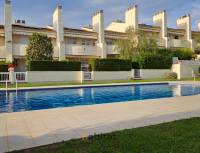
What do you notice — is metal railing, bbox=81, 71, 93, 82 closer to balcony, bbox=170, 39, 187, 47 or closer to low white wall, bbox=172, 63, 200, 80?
low white wall, bbox=172, 63, 200, 80

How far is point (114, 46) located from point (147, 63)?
7607mm

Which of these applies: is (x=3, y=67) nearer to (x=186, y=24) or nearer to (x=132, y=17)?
(x=132, y=17)

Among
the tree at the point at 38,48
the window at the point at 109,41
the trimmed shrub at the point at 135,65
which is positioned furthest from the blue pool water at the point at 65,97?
the window at the point at 109,41

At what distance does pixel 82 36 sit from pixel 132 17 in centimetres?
969

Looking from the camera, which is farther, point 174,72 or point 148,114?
point 174,72

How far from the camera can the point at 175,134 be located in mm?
6242

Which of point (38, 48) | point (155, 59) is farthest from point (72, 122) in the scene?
point (155, 59)

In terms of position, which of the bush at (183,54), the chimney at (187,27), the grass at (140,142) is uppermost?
the chimney at (187,27)

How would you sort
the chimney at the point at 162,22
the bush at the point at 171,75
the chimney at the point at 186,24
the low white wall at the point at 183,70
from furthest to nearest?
the chimney at the point at 186,24 → the chimney at the point at 162,22 → the low white wall at the point at 183,70 → the bush at the point at 171,75

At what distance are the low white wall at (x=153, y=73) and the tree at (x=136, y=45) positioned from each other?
261 cm

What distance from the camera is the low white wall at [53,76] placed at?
1080 inches

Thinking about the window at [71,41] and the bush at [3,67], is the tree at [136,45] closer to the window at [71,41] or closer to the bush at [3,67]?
the window at [71,41]

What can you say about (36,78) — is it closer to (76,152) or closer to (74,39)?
(74,39)

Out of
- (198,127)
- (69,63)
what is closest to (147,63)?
(69,63)
